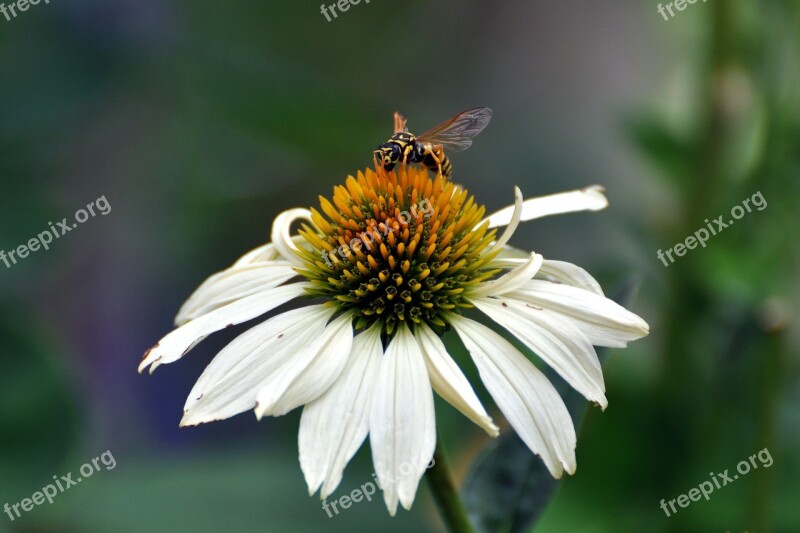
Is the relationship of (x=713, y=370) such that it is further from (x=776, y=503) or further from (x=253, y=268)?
(x=253, y=268)

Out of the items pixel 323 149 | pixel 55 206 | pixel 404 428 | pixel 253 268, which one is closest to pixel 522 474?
pixel 404 428

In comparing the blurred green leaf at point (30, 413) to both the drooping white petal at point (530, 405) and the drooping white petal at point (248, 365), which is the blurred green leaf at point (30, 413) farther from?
the drooping white petal at point (530, 405)

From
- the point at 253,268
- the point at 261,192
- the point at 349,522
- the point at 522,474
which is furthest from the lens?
the point at 261,192

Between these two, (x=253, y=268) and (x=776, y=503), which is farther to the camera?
(x=776, y=503)

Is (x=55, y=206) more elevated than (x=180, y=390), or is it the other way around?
(x=55, y=206)

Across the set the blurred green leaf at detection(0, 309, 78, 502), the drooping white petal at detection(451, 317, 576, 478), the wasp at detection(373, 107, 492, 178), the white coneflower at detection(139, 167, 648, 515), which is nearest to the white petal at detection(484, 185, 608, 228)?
the white coneflower at detection(139, 167, 648, 515)

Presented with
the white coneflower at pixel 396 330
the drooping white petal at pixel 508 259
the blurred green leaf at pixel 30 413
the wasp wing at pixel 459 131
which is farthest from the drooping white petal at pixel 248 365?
the blurred green leaf at pixel 30 413
